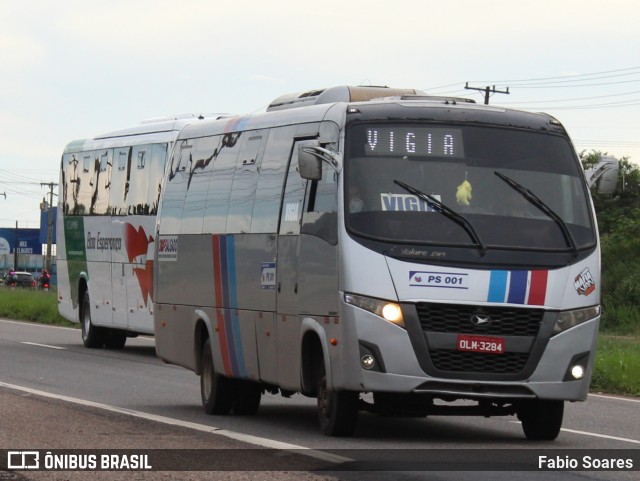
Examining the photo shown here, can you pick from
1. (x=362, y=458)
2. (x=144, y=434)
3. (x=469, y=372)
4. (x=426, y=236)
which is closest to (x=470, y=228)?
(x=426, y=236)

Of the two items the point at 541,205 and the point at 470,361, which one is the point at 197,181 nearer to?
the point at 541,205

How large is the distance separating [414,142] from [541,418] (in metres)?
2.53

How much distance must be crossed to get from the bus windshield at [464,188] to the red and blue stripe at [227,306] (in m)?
2.67

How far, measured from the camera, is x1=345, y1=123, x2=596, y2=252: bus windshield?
13008 mm

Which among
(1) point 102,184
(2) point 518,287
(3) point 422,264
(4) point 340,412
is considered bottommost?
(4) point 340,412

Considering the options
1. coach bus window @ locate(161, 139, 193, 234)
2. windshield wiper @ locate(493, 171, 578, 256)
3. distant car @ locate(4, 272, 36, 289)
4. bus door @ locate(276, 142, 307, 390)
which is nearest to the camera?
windshield wiper @ locate(493, 171, 578, 256)

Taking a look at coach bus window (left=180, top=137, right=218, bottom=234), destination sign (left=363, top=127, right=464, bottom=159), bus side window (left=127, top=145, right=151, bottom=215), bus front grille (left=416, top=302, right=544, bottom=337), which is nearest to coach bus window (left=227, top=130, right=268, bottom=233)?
coach bus window (left=180, top=137, right=218, bottom=234)

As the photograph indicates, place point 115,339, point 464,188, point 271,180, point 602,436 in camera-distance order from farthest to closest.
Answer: point 115,339 → point 271,180 → point 602,436 → point 464,188

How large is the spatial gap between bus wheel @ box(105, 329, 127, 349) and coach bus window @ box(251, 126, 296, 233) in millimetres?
15416

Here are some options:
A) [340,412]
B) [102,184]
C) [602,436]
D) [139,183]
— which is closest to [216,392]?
[340,412]

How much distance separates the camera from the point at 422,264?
41.8 ft

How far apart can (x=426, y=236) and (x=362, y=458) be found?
2153 mm

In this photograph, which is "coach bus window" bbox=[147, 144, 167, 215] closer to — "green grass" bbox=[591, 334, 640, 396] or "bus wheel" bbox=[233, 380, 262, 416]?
"green grass" bbox=[591, 334, 640, 396]

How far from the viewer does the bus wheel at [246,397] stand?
52.8 ft
